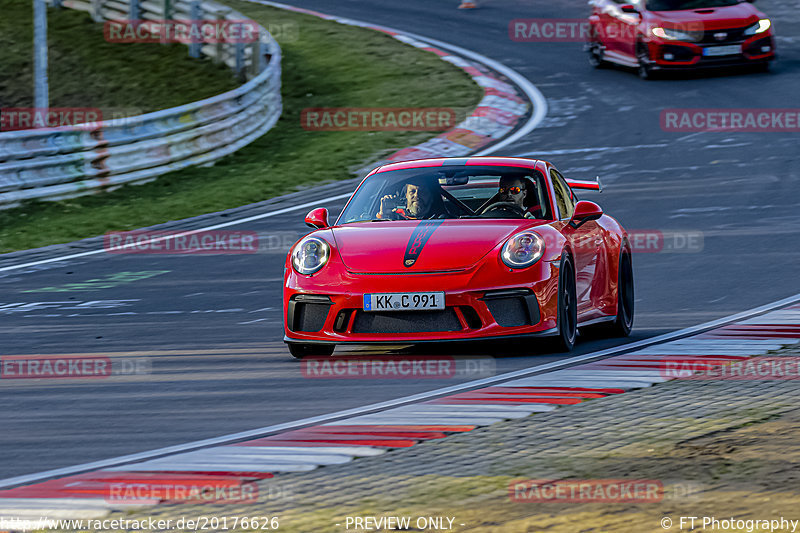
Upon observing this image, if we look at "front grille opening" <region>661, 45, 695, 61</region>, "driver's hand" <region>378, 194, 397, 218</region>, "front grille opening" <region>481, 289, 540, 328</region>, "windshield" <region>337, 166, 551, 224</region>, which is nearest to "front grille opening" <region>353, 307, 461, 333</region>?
"front grille opening" <region>481, 289, 540, 328</region>

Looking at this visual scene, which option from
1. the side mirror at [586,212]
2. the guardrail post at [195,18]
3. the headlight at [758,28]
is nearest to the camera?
the side mirror at [586,212]

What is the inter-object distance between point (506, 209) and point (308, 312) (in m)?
1.60

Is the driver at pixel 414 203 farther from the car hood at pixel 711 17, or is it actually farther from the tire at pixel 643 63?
the tire at pixel 643 63

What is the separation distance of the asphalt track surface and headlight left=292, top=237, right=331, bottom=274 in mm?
613

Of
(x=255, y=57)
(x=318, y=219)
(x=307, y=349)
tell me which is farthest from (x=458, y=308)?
(x=255, y=57)

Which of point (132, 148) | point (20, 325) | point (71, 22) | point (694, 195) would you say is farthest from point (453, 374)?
point (71, 22)

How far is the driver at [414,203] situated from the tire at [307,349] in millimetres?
1017

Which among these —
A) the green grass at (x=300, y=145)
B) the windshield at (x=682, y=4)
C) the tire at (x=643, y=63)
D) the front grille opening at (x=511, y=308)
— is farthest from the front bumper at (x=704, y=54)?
the front grille opening at (x=511, y=308)

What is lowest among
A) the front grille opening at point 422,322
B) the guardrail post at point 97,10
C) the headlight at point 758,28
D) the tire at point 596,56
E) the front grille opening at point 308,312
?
the guardrail post at point 97,10

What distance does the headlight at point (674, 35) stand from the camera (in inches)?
903

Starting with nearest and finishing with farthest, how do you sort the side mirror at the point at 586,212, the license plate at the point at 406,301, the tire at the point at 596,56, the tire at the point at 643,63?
the license plate at the point at 406,301 → the side mirror at the point at 586,212 → the tire at the point at 643,63 → the tire at the point at 596,56

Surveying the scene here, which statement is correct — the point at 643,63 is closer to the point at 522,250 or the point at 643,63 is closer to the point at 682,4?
the point at 682,4

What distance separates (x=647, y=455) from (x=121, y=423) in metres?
2.71

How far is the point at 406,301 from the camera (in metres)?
8.75
